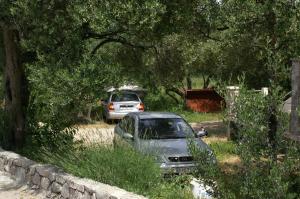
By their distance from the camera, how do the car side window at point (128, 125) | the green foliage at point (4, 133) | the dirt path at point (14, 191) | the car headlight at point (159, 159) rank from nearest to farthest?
the car headlight at point (159, 159) < the dirt path at point (14, 191) < the car side window at point (128, 125) < the green foliage at point (4, 133)

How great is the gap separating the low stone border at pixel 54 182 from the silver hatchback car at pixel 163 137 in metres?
1.21

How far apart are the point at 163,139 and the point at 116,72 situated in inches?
85.5

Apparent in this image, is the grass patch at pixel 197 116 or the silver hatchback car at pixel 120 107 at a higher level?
the silver hatchback car at pixel 120 107

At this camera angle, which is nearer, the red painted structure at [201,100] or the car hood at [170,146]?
the car hood at [170,146]

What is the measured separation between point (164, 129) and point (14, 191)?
3.52m

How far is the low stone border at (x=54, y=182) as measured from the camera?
748 cm

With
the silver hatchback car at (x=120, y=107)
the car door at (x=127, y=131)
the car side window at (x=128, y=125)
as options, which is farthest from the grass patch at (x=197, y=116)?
the car door at (x=127, y=131)

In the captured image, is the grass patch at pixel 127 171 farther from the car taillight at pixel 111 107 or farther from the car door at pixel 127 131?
the car taillight at pixel 111 107

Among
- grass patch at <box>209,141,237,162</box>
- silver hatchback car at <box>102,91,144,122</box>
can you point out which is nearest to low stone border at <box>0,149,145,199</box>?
grass patch at <box>209,141,237,162</box>

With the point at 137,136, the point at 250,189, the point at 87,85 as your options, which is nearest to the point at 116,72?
the point at 87,85

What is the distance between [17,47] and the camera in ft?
39.7

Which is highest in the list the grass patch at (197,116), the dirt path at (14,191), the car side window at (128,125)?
the car side window at (128,125)

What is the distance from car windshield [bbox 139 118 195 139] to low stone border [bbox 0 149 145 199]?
2.37 m

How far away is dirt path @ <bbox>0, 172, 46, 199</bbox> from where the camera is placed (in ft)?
30.3
